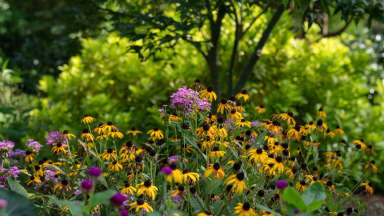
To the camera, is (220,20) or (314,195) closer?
(314,195)

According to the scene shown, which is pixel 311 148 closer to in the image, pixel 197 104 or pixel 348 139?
pixel 197 104

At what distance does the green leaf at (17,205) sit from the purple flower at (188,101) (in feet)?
2.74

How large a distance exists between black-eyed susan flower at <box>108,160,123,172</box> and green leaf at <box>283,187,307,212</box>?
0.94m

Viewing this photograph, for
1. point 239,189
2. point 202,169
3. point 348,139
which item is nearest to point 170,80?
point 348,139

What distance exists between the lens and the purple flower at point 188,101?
2842mm

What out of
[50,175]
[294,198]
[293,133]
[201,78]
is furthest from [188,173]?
[201,78]

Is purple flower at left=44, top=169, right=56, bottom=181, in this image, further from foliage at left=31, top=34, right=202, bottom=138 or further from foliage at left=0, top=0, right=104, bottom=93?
foliage at left=0, top=0, right=104, bottom=93

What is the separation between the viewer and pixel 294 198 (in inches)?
80.1

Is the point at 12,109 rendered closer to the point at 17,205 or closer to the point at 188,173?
the point at 17,205

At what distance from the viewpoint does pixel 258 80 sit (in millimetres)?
5633

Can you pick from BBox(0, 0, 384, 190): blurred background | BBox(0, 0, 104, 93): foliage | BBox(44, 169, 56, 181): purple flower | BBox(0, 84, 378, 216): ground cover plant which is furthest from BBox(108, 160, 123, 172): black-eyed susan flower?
BBox(0, 0, 104, 93): foliage

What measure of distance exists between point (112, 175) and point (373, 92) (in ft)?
13.9

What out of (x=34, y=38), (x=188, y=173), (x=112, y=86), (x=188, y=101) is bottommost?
(x=34, y=38)

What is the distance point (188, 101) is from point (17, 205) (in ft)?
2.99
